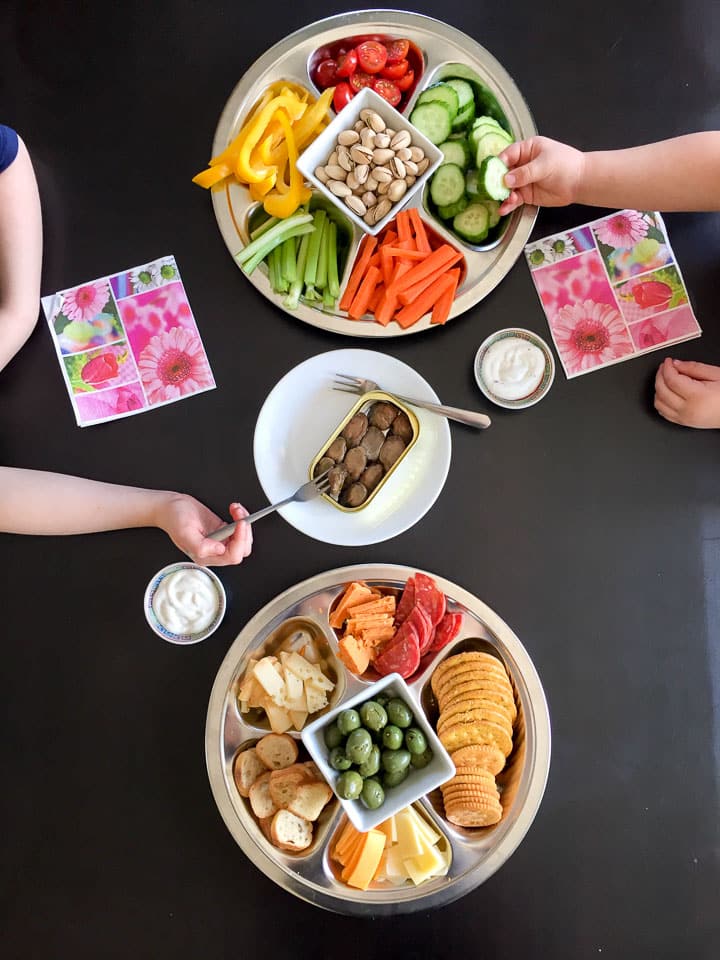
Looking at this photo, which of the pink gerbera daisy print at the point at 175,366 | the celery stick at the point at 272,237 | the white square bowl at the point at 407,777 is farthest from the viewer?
the pink gerbera daisy print at the point at 175,366

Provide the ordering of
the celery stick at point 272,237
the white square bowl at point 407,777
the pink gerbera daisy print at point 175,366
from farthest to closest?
the pink gerbera daisy print at point 175,366, the celery stick at point 272,237, the white square bowl at point 407,777

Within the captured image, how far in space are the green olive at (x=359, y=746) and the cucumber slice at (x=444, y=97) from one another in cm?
131

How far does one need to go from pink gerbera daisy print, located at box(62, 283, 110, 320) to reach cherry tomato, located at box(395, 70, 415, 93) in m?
0.81

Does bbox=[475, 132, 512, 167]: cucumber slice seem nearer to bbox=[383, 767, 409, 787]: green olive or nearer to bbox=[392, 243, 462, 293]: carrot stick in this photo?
bbox=[392, 243, 462, 293]: carrot stick

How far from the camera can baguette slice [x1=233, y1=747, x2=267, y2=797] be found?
4.88 feet

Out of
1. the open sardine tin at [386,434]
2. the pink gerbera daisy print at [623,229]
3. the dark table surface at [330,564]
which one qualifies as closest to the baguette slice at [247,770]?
the dark table surface at [330,564]

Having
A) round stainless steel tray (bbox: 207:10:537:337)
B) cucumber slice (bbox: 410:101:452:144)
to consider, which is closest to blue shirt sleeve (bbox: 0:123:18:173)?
round stainless steel tray (bbox: 207:10:537:337)

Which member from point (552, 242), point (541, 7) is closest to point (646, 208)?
point (552, 242)

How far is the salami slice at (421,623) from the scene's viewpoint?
144cm

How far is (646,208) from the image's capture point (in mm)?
1547

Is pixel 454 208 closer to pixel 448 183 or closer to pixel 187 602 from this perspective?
pixel 448 183

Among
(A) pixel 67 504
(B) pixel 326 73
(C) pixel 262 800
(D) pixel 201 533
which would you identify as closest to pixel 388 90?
(B) pixel 326 73

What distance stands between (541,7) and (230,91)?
0.76 metres

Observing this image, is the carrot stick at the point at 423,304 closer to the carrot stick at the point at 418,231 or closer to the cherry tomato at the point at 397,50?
the carrot stick at the point at 418,231
